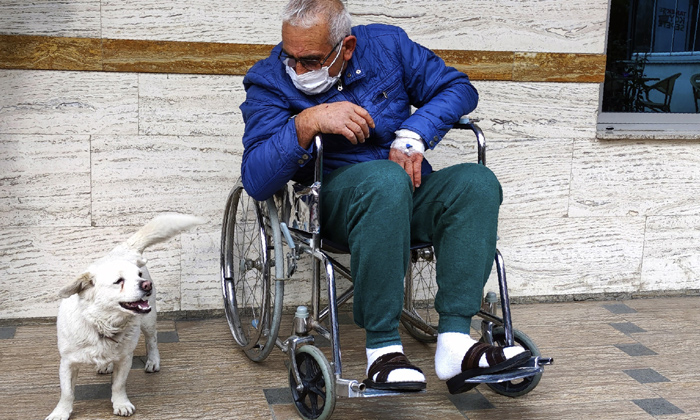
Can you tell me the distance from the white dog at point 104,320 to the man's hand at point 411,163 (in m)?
0.85

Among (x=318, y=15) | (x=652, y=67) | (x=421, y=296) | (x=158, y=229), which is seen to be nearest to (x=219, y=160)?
(x=158, y=229)

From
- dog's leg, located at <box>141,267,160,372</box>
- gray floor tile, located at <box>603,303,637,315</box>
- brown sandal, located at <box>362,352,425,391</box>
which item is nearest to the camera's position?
brown sandal, located at <box>362,352,425,391</box>

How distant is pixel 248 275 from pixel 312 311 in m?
0.90

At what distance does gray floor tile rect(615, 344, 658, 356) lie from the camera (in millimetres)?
3156

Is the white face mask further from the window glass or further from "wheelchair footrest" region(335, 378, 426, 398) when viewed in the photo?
the window glass

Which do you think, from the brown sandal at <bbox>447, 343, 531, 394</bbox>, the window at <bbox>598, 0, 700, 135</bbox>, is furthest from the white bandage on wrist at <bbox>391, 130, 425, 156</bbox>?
the window at <bbox>598, 0, 700, 135</bbox>

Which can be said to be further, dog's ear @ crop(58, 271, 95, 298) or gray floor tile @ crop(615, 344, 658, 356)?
gray floor tile @ crop(615, 344, 658, 356)

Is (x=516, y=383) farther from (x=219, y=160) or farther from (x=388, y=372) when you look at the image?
(x=219, y=160)

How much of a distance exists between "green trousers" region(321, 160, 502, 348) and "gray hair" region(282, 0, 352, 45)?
19.0 inches

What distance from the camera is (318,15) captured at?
2.59m

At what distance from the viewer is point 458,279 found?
7.75ft

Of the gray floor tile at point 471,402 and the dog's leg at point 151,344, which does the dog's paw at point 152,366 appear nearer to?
the dog's leg at point 151,344

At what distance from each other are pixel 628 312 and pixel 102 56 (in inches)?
101

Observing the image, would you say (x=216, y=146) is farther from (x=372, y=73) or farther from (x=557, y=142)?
(x=557, y=142)
